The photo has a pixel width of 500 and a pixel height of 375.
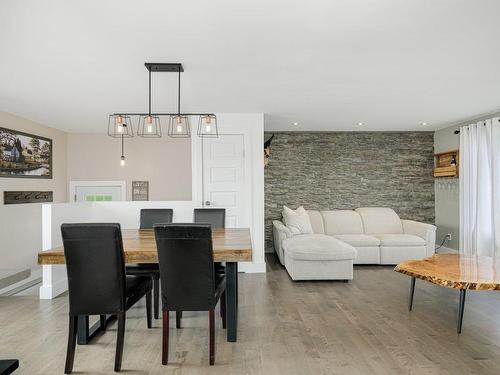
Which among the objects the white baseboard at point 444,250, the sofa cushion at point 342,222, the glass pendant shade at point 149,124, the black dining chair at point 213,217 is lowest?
the white baseboard at point 444,250

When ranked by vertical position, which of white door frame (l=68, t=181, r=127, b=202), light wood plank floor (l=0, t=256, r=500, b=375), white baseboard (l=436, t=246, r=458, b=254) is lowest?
light wood plank floor (l=0, t=256, r=500, b=375)

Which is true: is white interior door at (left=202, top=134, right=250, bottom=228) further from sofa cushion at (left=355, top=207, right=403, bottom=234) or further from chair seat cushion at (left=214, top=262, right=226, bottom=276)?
sofa cushion at (left=355, top=207, right=403, bottom=234)

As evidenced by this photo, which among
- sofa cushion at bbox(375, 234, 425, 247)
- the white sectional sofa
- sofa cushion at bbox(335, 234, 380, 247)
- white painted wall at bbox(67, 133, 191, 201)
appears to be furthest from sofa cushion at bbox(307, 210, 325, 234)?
white painted wall at bbox(67, 133, 191, 201)

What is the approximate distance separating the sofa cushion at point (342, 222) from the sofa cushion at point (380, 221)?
120 millimetres

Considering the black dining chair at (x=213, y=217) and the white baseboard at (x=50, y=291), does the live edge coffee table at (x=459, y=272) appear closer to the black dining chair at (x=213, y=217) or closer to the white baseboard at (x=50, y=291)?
the black dining chair at (x=213, y=217)

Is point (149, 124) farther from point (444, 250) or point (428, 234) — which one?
point (444, 250)

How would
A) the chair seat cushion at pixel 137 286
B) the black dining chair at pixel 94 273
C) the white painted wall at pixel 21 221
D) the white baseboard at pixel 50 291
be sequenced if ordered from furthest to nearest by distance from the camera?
the white painted wall at pixel 21 221
the white baseboard at pixel 50 291
the chair seat cushion at pixel 137 286
the black dining chair at pixel 94 273

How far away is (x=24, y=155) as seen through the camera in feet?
17.5

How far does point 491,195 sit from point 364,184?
2.09 meters

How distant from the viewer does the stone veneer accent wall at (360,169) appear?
21.8 ft

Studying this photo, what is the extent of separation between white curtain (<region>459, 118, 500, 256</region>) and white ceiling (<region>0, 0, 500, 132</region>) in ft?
2.07

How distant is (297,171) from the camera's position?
21.8ft

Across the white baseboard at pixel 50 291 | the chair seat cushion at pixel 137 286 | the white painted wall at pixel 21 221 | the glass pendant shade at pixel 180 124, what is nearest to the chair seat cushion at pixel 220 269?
the chair seat cushion at pixel 137 286

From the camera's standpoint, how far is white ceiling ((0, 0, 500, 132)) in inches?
85.3
